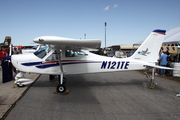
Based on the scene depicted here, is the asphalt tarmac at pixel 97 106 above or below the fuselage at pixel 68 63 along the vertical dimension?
below

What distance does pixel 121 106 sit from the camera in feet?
11.8

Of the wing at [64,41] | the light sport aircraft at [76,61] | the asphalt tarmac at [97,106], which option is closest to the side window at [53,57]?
the light sport aircraft at [76,61]

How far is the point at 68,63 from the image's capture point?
5.31 metres

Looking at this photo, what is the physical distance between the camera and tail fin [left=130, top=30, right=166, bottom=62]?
5.49 metres

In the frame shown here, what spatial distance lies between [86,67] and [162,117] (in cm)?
330

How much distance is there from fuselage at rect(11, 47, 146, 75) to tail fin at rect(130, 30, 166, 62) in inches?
14.7

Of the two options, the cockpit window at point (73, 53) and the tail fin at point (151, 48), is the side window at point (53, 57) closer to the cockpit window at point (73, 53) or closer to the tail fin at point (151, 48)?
the cockpit window at point (73, 53)

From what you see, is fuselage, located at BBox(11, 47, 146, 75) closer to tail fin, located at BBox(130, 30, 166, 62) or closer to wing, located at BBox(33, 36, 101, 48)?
tail fin, located at BBox(130, 30, 166, 62)

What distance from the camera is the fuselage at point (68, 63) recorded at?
504 centimetres

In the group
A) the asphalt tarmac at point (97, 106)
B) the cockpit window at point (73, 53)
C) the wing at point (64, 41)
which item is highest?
the wing at point (64, 41)

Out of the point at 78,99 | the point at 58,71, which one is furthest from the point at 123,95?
the point at 58,71

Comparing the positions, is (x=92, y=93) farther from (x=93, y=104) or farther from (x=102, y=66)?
(x=102, y=66)

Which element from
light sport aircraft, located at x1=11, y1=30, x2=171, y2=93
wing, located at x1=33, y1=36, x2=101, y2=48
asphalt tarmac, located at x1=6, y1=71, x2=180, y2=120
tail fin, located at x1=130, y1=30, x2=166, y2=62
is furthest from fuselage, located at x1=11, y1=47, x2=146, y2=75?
wing, located at x1=33, y1=36, x2=101, y2=48

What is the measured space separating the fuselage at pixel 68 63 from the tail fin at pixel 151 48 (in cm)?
37
